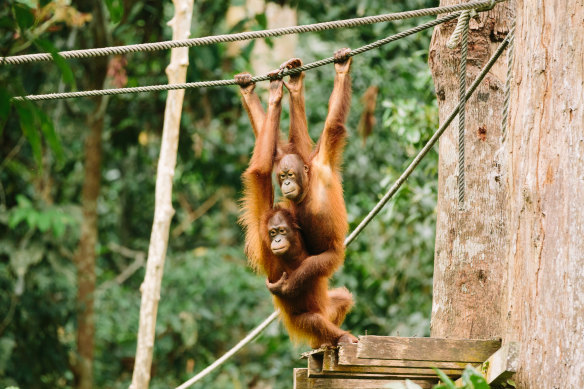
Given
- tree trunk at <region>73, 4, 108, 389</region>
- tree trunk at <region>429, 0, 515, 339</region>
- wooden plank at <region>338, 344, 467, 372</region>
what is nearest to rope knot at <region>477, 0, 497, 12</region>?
tree trunk at <region>429, 0, 515, 339</region>

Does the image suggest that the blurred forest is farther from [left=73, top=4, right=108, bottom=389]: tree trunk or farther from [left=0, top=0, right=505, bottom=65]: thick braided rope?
[left=0, top=0, right=505, bottom=65]: thick braided rope

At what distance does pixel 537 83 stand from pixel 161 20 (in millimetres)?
6829

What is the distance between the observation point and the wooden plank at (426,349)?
11.4 feet

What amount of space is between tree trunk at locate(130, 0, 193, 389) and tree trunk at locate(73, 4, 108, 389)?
3.18 meters

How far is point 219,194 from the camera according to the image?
12.1 m

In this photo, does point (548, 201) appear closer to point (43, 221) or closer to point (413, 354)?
point (413, 354)

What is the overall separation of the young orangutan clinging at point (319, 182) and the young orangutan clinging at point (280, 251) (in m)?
0.04

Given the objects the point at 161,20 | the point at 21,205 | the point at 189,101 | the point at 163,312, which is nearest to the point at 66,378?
the point at 163,312

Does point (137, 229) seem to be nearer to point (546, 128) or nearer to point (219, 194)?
point (219, 194)

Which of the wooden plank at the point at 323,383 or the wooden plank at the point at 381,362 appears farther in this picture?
the wooden plank at the point at 323,383

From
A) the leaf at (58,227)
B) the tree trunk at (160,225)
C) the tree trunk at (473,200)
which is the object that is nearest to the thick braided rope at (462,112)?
the tree trunk at (473,200)

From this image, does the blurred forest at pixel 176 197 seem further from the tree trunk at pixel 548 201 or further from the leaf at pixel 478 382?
the leaf at pixel 478 382

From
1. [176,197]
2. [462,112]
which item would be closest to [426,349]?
[462,112]

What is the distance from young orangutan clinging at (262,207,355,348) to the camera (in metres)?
4.53
